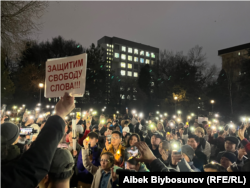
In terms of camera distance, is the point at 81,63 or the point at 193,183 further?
the point at 81,63

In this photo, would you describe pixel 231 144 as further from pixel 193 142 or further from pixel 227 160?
pixel 227 160

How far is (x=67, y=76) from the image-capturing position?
306cm

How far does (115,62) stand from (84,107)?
40161mm

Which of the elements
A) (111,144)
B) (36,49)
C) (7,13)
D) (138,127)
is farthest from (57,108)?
(36,49)

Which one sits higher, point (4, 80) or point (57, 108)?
point (4, 80)

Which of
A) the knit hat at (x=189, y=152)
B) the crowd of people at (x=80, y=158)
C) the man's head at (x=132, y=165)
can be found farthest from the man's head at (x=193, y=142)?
the man's head at (x=132, y=165)

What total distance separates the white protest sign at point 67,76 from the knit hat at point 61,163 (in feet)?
3.22

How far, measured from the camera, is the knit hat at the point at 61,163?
222 cm

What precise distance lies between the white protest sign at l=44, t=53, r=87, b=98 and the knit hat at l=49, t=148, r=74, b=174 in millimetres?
983

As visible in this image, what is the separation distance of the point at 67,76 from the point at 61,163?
1502 millimetres

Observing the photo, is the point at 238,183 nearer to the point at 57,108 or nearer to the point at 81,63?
the point at 57,108

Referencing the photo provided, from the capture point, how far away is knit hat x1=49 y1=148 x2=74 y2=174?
7.27 ft

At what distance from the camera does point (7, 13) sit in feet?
20.8

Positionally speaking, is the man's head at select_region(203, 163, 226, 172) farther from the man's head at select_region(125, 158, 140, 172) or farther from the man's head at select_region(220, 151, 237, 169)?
the man's head at select_region(125, 158, 140, 172)
